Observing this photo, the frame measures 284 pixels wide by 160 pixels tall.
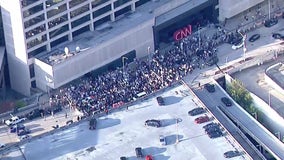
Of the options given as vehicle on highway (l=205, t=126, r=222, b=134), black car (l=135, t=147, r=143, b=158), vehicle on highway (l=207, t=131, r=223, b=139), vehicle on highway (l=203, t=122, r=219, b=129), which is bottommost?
black car (l=135, t=147, r=143, b=158)

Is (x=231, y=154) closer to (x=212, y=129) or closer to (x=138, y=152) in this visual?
(x=212, y=129)

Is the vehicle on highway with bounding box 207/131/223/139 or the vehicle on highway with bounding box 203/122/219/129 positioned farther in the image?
the vehicle on highway with bounding box 203/122/219/129

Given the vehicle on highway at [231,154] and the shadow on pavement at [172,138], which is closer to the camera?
the vehicle on highway at [231,154]

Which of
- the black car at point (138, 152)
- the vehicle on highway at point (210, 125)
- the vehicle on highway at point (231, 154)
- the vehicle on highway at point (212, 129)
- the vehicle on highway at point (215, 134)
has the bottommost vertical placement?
the vehicle on highway at point (231, 154)

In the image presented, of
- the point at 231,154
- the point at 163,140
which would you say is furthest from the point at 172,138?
the point at 231,154

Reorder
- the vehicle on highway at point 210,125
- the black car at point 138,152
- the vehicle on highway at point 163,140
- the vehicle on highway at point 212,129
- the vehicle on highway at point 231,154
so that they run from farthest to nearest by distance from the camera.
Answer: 1. the vehicle on highway at point 210,125
2. the vehicle on highway at point 212,129
3. the vehicle on highway at point 163,140
4. the black car at point 138,152
5. the vehicle on highway at point 231,154

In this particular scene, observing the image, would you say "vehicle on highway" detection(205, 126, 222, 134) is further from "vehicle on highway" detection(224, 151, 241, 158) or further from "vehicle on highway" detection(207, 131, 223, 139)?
"vehicle on highway" detection(224, 151, 241, 158)

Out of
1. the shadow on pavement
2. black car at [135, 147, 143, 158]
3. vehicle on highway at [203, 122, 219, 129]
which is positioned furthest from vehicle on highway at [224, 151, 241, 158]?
black car at [135, 147, 143, 158]

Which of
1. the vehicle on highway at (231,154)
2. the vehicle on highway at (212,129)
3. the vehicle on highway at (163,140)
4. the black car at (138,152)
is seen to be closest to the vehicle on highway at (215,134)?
the vehicle on highway at (212,129)

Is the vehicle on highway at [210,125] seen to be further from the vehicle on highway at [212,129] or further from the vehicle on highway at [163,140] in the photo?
the vehicle on highway at [163,140]

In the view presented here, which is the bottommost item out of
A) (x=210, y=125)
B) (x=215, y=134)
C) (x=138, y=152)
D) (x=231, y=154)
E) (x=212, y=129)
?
(x=231, y=154)

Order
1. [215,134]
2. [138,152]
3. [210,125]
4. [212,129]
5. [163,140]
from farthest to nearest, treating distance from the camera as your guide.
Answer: [210,125], [212,129], [215,134], [163,140], [138,152]

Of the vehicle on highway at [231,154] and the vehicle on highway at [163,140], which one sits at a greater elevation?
the vehicle on highway at [163,140]
